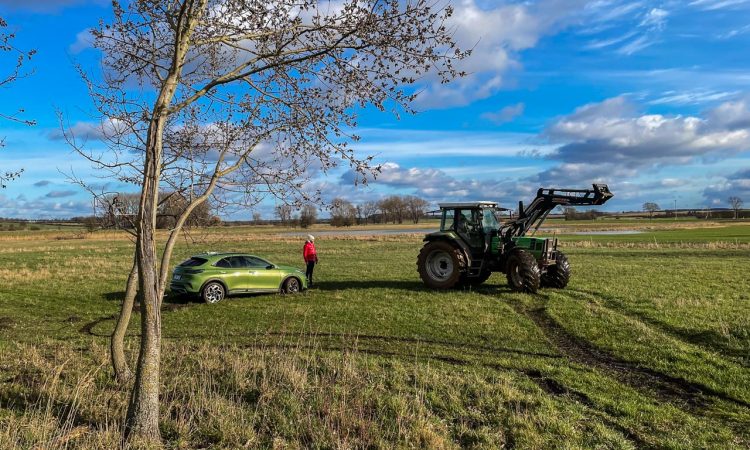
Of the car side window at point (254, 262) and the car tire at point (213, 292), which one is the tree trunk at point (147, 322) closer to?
the car tire at point (213, 292)

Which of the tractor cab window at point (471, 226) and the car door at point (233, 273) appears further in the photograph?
the tractor cab window at point (471, 226)

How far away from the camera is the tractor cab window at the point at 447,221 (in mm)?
18366

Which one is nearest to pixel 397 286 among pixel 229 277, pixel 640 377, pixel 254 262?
pixel 254 262

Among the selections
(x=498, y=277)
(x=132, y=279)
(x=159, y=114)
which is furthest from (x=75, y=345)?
(x=498, y=277)

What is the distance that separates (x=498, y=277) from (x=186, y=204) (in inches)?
663

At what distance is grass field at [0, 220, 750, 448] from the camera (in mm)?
5457

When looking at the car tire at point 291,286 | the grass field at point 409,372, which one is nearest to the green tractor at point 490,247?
the grass field at point 409,372

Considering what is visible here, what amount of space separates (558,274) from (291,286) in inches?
344

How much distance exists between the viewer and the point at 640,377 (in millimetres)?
8008

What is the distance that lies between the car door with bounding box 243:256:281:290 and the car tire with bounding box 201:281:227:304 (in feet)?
3.34

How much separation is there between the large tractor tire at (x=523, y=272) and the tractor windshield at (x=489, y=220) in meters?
1.57

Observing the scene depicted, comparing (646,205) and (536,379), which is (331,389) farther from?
(646,205)

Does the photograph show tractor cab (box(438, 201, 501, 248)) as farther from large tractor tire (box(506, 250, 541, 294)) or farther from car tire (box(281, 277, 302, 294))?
car tire (box(281, 277, 302, 294))

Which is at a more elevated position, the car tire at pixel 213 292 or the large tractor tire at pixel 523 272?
the large tractor tire at pixel 523 272
